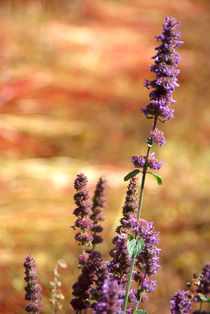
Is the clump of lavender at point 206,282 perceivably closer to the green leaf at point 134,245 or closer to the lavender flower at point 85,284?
the green leaf at point 134,245

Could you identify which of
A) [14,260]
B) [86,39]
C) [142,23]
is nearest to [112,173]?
[14,260]

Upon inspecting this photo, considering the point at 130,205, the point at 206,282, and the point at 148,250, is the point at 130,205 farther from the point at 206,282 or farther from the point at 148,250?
the point at 206,282

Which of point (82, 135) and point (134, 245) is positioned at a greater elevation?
point (82, 135)

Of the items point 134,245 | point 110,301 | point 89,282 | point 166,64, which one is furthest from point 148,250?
point 166,64

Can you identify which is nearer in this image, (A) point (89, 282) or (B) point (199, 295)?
(B) point (199, 295)

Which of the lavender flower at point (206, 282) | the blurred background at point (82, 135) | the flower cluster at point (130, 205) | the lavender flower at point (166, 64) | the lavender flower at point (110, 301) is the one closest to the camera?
the lavender flower at point (110, 301)

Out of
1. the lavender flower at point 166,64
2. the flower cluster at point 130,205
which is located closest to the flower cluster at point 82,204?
the flower cluster at point 130,205

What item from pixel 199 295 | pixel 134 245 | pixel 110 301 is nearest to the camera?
pixel 110 301
